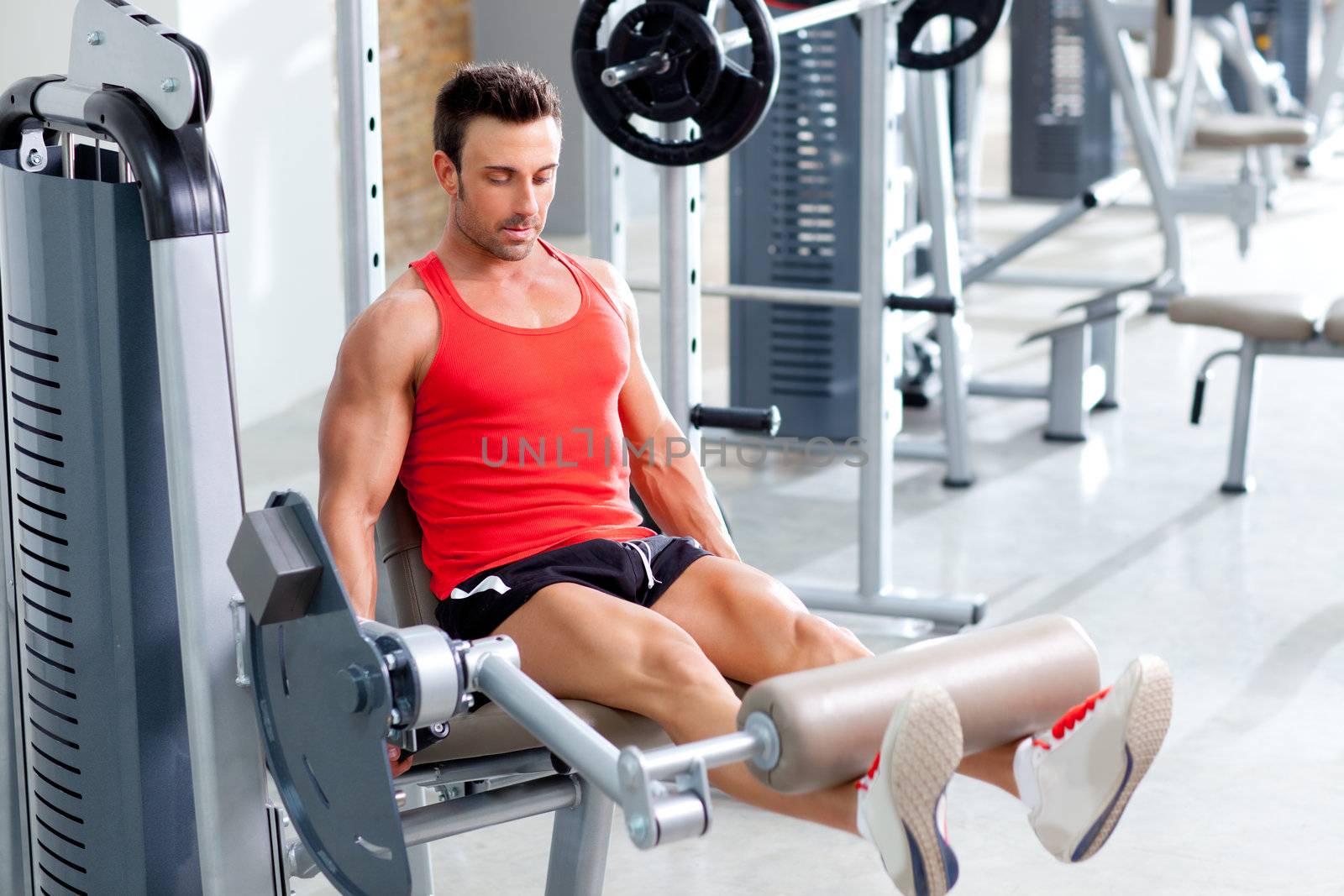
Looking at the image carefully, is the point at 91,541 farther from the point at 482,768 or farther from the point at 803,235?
the point at 803,235

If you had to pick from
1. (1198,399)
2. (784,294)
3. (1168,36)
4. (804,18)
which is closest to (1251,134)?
(1168,36)

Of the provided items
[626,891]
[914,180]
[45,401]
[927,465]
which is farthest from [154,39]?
[914,180]

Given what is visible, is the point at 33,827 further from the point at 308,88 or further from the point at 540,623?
the point at 308,88

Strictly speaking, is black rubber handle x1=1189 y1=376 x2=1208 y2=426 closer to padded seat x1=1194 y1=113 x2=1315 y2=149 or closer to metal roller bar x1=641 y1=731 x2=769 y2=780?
padded seat x1=1194 y1=113 x2=1315 y2=149

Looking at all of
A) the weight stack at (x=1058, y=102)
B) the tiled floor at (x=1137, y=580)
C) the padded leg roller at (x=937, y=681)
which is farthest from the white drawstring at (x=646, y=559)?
the weight stack at (x=1058, y=102)

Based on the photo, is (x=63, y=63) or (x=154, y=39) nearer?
(x=154, y=39)

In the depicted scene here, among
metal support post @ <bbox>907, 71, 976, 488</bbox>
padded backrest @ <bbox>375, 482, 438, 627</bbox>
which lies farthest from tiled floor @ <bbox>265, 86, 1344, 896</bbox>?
padded backrest @ <bbox>375, 482, 438, 627</bbox>

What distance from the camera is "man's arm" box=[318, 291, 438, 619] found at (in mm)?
1907

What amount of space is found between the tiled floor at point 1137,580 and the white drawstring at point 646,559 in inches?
25.6

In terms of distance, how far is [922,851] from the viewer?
4.97ft

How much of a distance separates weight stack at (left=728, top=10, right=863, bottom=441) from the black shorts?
92.3 inches

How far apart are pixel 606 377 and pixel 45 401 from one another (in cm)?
63

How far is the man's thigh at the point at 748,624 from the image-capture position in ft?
6.12

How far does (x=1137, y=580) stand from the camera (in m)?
3.67
